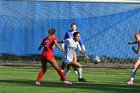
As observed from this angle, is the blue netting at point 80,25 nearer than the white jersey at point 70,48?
No

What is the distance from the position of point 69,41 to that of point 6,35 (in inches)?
374

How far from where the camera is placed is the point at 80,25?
89.1 ft

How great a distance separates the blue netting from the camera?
26844 millimetres

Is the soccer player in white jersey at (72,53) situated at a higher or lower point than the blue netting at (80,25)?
lower

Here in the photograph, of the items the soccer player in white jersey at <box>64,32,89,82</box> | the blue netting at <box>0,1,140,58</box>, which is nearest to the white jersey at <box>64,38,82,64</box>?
the soccer player in white jersey at <box>64,32,89,82</box>

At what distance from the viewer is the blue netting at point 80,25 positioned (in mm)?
26844

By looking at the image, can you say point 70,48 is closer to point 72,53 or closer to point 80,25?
point 72,53

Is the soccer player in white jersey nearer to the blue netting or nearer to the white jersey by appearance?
the white jersey

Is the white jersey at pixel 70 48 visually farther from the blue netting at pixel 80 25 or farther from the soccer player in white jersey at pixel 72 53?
the blue netting at pixel 80 25

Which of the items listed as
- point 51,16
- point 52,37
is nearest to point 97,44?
point 51,16

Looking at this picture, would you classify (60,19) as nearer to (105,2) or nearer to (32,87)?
(105,2)

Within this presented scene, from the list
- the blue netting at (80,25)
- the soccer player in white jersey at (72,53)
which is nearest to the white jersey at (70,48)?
the soccer player in white jersey at (72,53)

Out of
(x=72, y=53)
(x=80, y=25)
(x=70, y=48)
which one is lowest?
(x=72, y=53)

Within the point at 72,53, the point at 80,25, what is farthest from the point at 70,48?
the point at 80,25
